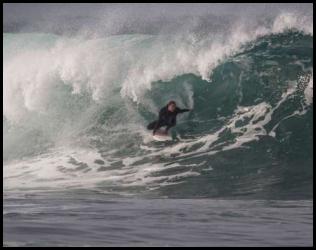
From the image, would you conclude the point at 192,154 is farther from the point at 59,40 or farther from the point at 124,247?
the point at 124,247

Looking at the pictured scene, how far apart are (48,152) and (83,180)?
1.56 metres

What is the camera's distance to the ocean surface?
10.5 meters

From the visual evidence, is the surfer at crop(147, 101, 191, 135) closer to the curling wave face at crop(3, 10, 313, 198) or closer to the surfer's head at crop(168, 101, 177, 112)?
the surfer's head at crop(168, 101, 177, 112)

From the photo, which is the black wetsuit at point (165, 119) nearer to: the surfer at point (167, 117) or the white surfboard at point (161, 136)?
the surfer at point (167, 117)

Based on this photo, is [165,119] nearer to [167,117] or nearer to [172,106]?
[167,117]

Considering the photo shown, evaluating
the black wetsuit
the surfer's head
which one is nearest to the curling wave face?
the black wetsuit

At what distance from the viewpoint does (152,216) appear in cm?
805

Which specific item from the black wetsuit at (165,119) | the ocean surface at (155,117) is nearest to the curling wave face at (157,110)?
the ocean surface at (155,117)

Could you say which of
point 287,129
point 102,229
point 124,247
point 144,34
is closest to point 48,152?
point 144,34

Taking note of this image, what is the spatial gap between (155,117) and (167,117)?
153 centimetres

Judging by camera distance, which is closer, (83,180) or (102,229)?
(102,229)

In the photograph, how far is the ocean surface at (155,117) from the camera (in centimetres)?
1046

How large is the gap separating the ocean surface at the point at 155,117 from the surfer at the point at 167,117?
451mm

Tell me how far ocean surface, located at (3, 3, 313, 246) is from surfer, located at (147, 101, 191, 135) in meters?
0.45
